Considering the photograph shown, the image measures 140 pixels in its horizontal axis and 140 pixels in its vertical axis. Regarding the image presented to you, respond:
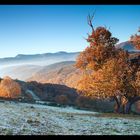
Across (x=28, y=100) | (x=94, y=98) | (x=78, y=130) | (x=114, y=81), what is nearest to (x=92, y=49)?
(x=114, y=81)

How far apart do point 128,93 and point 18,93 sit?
14.9 metres

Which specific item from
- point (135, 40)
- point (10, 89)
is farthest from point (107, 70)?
point (10, 89)

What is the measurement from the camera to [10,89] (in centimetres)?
4853

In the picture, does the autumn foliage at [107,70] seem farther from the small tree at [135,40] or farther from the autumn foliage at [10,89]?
the autumn foliage at [10,89]

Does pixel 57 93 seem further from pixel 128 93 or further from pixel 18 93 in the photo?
pixel 128 93

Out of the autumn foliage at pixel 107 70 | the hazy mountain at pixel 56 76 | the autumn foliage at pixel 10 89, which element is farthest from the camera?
the hazy mountain at pixel 56 76

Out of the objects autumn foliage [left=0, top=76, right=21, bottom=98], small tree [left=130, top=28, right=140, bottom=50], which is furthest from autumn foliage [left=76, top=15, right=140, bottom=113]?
autumn foliage [left=0, top=76, right=21, bottom=98]

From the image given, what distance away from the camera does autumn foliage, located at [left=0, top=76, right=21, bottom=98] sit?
48812 millimetres

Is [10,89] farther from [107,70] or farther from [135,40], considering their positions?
[135,40]

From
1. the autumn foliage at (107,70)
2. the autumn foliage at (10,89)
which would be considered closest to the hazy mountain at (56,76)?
the autumn foliage at (107,70)

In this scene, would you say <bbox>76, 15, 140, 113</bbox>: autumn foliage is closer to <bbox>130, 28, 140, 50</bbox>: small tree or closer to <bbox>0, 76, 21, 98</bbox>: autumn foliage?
<bbox>130, 28, 140, 50</bbox>: small tree

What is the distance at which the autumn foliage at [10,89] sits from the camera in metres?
48.8
